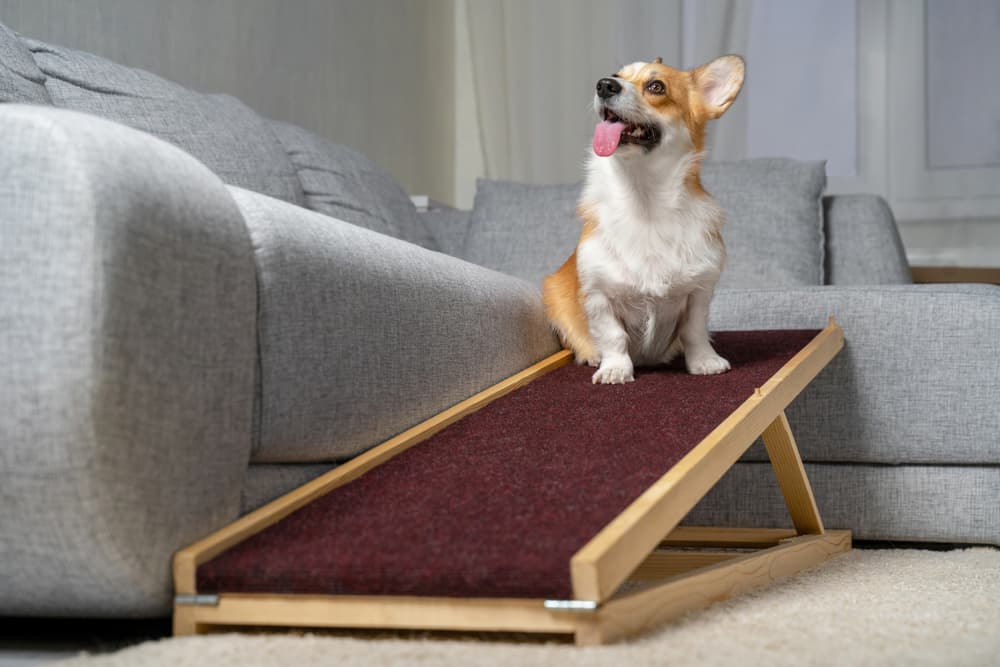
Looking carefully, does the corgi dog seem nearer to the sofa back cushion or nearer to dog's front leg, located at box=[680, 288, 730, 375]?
dog's front leg, located at box=[680, 288, 730, 375]

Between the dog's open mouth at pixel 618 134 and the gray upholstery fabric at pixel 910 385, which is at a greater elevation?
the dog's open mouth at pixel 618 134

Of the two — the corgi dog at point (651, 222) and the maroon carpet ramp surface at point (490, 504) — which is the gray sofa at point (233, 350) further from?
the corgi dog at point (651, 222)

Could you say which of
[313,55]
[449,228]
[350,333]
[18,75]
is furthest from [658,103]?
[313,55]

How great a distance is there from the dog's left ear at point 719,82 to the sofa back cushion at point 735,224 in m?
0.74

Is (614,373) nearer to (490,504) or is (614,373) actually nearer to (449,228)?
(490,504)

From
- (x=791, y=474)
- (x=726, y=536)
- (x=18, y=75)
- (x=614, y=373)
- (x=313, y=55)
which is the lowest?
(x=726, y=536)

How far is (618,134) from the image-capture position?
Result: 1644 mm

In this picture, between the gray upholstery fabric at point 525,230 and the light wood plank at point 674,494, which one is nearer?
the light wood plank at point 674,494

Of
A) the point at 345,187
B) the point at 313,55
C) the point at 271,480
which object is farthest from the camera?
the point at 313,55

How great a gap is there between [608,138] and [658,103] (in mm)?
123

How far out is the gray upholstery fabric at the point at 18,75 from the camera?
1448mm

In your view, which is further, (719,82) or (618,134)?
(719,82)

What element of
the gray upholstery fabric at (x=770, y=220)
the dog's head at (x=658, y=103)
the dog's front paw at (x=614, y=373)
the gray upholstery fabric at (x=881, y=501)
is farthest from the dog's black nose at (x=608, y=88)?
the gray upholstery fabric at (x=770, y=220)

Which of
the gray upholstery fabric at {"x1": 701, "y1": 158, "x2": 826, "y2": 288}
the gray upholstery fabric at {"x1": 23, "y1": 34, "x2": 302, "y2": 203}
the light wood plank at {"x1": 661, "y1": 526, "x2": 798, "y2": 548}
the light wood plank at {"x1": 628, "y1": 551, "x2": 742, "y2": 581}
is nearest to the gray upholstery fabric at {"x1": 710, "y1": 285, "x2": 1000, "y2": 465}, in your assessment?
the light wood plank at {"x1": 661, "y1": 526, "x2": 798, "y2": 548}
